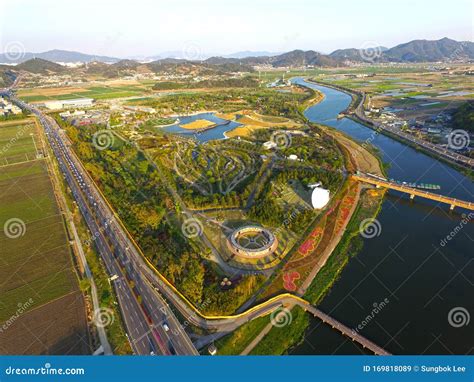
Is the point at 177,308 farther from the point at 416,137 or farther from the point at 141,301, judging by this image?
the point at 416,137

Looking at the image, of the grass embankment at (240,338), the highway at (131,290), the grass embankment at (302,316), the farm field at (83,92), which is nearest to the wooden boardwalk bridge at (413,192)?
the grass embankment at (302,316)

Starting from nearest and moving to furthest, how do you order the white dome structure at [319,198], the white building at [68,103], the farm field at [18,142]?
the white dome structure at [319,198], the farm field at [18,142], the white building at [68,103]

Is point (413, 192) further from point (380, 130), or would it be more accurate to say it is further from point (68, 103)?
point (68, 103)

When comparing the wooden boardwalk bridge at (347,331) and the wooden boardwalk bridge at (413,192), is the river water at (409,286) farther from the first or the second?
the wooden boardwalk bridge at (413,192)

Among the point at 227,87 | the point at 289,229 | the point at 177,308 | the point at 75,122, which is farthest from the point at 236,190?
the point at 227,87

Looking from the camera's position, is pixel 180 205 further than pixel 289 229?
Yes

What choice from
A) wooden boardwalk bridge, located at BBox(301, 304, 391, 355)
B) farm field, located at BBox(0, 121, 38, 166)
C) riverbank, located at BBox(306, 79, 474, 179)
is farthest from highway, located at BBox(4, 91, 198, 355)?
riverbank, located at BBox(306, 79, 474, 179)
